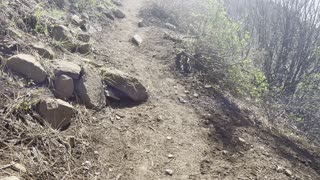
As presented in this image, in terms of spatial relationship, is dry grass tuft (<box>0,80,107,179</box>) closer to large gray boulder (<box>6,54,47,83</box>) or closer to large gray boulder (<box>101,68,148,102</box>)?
large gray boulder (<box>6,54,47,83</box>)

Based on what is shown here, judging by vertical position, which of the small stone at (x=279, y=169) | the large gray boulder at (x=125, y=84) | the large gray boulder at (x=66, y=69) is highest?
the small stone at (x=279, y=169)

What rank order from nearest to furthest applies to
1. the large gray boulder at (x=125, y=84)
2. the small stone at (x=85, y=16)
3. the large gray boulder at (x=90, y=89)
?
the large gray boulder at (x=90, y=89) → the large gray boulder at (x=125, y=84) → the small stone at (x=85, y=16)

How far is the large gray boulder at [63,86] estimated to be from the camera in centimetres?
321

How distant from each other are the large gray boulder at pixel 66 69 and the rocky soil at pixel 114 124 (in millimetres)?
10

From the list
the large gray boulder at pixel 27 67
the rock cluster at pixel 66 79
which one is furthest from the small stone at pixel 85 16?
the large gray boulder at pixel 27 67

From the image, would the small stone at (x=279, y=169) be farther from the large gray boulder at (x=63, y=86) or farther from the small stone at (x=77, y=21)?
the small stone at (x=77, y=21)

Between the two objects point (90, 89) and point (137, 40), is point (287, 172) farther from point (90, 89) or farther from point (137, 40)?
point (137, 40)

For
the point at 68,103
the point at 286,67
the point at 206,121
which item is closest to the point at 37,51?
the point at 68,103

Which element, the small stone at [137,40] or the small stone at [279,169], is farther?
the small stone at [137,40]

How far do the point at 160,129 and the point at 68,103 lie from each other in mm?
1009

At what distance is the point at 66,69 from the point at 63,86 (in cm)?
21

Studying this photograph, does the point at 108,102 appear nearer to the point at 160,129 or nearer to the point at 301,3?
the point at 160,129

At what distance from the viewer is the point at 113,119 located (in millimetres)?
3381

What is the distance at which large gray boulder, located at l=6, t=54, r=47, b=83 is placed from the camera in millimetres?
3090
